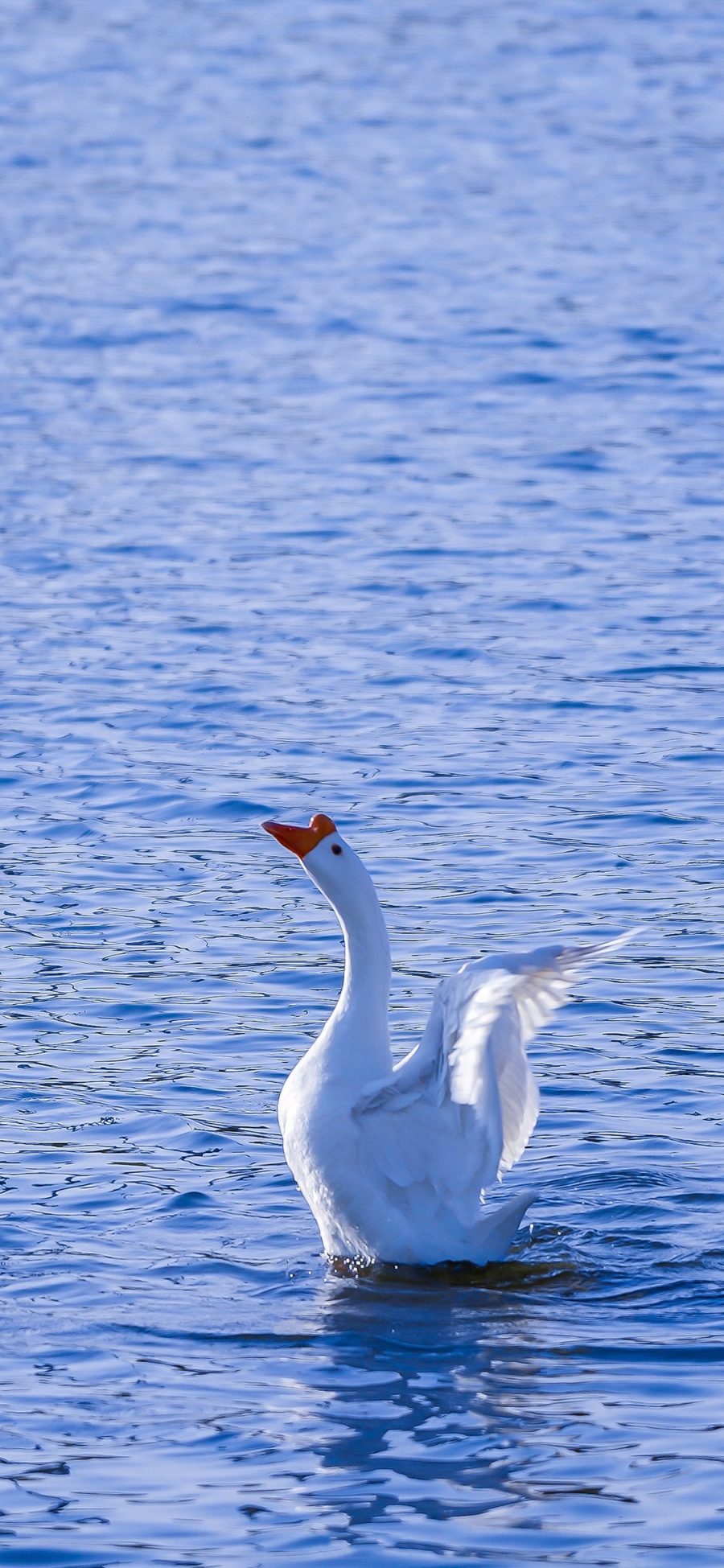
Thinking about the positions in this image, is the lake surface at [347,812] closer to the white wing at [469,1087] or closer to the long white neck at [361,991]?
the white wing at [469,1087]

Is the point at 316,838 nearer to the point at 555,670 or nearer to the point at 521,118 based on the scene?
the point at 555,670

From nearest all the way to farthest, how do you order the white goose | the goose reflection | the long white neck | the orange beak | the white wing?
the goose reflection < the white wing < the white goose < the long white neck < the orange beak

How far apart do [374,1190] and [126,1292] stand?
3.12 ft

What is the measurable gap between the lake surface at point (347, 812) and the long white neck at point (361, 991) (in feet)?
2.31

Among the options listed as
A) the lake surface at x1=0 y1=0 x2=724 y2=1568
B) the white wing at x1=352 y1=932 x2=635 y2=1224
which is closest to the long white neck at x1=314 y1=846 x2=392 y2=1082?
the white wing at x1=352 y1=932 x2=635 y2=1224

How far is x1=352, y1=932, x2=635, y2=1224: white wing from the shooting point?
780 cm

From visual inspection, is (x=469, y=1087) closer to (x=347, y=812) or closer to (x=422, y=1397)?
(x=422, y=1397)

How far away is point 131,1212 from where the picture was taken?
349 inches

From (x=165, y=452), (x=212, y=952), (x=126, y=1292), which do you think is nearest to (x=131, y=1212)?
(x=126, y=1292)

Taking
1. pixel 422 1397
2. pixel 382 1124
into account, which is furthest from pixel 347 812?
pixel 422 1397

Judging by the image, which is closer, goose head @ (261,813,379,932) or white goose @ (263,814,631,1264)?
white goose @ (263,814,631,1264)

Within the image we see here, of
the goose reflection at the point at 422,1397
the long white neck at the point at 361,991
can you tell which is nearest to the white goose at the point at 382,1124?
the long white neck at the point at 361,991

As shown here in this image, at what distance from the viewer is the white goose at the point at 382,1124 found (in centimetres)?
843

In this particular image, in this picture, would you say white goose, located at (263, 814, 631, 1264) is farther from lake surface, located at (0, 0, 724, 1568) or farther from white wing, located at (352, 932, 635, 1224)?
lake surface, located at (0, 0, 724, 1568)
